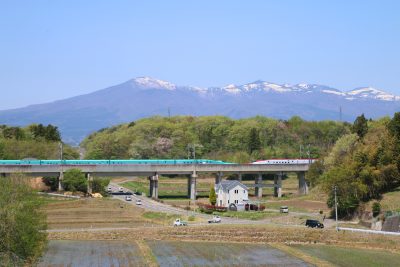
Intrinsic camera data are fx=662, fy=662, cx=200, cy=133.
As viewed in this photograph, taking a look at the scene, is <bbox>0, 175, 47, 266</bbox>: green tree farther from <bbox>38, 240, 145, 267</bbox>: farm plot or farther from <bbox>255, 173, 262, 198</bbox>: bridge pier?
<bbox>255, 173, 262, 198</bbox>: bridge pier

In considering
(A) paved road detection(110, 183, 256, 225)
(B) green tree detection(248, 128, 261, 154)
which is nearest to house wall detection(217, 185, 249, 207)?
(A) paved road detection(110, 183, 256, 225)

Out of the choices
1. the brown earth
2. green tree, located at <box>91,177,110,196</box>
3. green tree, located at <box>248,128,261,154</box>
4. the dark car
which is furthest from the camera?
green tree, located at <box>248,128,261,154</box>

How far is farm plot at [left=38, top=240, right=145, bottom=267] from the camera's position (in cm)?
4397

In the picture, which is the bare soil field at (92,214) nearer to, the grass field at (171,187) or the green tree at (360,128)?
the grass field at (171,187)

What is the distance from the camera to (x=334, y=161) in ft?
320

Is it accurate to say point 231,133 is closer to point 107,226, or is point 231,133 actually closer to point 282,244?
point 107,226

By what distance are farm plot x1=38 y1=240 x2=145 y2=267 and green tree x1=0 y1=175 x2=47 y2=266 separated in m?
4.17

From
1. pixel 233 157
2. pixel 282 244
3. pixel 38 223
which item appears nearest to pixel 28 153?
pixel 233 157

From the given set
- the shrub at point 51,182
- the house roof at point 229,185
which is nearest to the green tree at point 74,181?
the shrub at point 51,182

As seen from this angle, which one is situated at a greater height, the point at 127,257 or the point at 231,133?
the point at 231,133

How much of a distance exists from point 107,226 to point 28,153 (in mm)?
63393

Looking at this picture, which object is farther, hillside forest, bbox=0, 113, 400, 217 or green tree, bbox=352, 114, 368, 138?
hillside forest, bbox=0, 113, 400, 217

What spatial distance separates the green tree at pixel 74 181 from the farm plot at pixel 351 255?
1891 inches

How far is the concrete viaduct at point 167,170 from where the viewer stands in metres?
96.9
